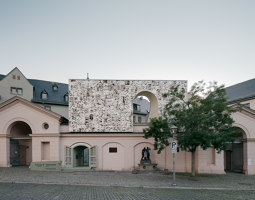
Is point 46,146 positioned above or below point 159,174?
above

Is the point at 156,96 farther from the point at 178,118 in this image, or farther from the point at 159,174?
the point at 159,174

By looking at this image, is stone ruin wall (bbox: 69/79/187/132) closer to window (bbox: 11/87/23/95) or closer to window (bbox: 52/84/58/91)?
window (bbox: 11/87/23/95)

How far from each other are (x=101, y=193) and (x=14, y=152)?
15.2 meters

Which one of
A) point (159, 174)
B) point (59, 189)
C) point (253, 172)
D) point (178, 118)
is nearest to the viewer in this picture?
point (59, 189)

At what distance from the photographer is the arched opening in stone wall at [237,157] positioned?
71.0 feet

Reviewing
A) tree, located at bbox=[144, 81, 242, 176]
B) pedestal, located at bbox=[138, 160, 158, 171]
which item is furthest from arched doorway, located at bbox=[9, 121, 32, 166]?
tree, located at bbox=[144, 81, 242, 176]

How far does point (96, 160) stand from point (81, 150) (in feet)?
10.9

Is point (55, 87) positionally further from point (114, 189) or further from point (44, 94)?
point (114, 189)

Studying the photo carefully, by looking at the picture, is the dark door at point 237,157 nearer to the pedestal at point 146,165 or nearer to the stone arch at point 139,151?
the stone arch at point 139,151

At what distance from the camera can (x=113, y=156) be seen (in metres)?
21.5

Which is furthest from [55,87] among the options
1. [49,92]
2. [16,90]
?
[16,90]

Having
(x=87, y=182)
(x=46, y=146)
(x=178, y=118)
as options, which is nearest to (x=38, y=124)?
(x=46, y=146)

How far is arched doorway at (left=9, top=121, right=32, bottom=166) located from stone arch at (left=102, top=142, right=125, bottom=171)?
8054 millimetres

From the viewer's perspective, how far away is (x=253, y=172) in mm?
20812
